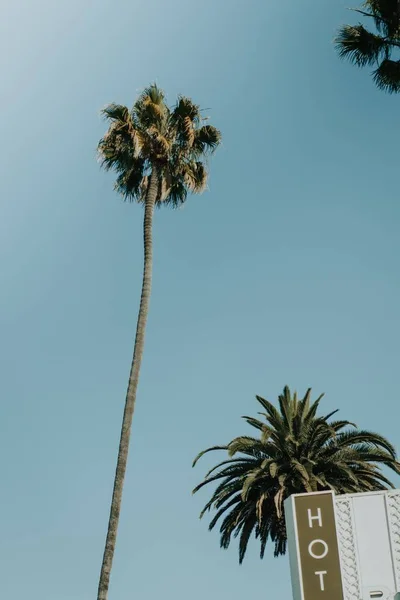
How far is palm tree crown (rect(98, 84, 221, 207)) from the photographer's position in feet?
92.7

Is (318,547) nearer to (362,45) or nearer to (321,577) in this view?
(321,577)

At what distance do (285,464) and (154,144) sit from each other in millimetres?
16872

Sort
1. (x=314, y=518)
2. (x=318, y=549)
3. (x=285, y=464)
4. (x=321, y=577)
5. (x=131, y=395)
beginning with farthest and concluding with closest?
(x=285, y=464), (x=131, y=395), (x=314, y=518), (x=318, y=549), (x=321, y=577)

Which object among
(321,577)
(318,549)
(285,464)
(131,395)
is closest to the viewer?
(321,577)

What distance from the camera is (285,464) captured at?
123 feet

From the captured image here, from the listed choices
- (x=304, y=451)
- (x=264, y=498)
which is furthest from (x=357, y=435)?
(x=264, y=498)

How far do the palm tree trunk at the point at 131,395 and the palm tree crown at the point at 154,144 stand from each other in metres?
0.62

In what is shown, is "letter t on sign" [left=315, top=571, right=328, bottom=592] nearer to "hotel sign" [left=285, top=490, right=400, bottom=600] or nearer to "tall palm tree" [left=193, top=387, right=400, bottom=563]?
"hotel sign" [left=285, top=490, right=400, bottom=600]

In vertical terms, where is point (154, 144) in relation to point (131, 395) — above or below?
above

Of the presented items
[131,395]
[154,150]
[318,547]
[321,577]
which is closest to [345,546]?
[318,547]

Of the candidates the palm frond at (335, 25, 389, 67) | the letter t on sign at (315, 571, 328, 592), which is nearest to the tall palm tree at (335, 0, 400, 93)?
the palm frond at (335, 25, 389, 67)

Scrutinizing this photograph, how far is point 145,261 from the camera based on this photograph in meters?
27.2

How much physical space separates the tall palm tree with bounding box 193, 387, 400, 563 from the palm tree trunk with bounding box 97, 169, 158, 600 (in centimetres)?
1345

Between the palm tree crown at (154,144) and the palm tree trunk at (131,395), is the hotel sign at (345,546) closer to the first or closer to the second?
the palm tree trunk at (131,395)
